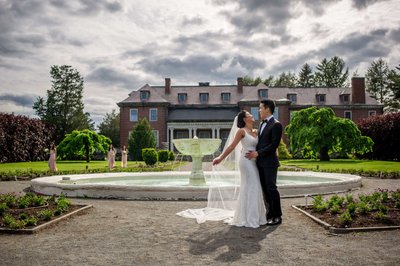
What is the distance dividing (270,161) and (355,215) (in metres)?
1.79

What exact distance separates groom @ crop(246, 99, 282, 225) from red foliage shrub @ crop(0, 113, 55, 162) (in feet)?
108

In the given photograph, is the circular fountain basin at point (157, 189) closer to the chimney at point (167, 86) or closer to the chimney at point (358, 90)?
the chimney at point (358, 90)

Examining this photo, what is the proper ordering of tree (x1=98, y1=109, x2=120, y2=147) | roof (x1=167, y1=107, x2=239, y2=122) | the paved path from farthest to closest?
1. tree (x1=98, y1=109, x2=120, y2=147)
2. roof (x1=167, y1=107, x2=239, y2=122)
3. the paved path

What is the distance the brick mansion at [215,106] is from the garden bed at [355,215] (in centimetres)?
3971

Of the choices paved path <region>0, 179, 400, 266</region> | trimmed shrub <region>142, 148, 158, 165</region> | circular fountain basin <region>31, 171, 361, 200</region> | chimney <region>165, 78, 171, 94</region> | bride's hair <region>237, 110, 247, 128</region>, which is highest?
chimney <region>165, 78, 171, 94</region>

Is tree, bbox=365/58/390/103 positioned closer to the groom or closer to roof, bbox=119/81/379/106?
roof, bbox=119/81/379/106

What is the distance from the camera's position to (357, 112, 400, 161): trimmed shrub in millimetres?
34969

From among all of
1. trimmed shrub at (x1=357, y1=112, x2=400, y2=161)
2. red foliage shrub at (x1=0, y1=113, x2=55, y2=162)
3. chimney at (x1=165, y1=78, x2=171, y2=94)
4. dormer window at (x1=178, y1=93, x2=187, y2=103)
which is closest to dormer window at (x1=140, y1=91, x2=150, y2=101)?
chimney at (x1=165, y1=78, x2=171, y2=94)

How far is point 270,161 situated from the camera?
6.54 m

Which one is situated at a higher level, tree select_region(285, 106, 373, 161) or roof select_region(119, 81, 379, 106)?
roof select_region(119, 81, 379, 106)

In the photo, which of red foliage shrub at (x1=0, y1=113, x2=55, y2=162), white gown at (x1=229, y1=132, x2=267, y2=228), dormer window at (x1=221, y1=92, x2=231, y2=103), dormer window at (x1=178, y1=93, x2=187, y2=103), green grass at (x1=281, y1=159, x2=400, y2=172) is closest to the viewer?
white gown at (x1=229, y1=132, x2=267, y2=228)

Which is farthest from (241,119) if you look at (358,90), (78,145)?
(358,90)

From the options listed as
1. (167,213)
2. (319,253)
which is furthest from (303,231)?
(167,213)

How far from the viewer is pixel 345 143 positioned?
33.1m
